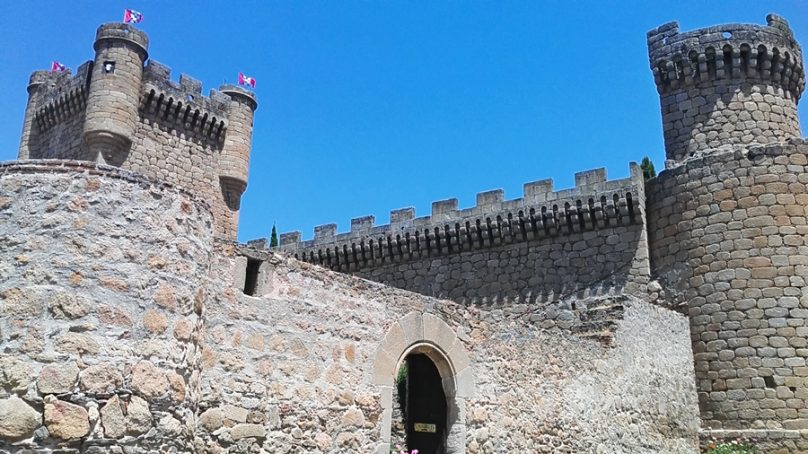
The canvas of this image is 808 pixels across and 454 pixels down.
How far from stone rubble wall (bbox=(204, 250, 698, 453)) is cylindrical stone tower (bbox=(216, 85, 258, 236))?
12.7 meters

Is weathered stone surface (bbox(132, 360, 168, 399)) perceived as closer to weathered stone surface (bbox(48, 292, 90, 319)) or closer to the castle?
the castle

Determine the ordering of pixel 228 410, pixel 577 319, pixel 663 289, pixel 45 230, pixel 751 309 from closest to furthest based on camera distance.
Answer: pixel 45 230 < pixel 228 410 < pixel 577 319 < pixel 751 309 < pixel 663 289

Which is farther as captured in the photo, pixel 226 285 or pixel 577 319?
pixel 577 319

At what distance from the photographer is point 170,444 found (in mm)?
3973

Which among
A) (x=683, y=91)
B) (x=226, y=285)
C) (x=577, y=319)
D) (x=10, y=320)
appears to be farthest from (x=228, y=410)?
(x=683, y=91)

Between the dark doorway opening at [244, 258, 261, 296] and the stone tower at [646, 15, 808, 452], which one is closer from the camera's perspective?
the dark doorway opening at [244, 258, 261, 296]

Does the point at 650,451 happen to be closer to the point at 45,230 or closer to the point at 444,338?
the point at 444,338

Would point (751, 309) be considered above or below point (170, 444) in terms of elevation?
above

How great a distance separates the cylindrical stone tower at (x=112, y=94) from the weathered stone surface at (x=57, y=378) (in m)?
14.6

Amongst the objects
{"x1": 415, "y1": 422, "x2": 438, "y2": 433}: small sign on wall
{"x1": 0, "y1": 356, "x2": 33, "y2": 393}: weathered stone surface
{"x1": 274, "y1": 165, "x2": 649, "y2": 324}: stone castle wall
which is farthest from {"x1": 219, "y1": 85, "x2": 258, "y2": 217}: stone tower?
{"x1": 0, "y1": 356, "x2": 33, "y2": 393}: weathered stone surface

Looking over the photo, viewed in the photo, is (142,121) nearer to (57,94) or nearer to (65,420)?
(57,94)

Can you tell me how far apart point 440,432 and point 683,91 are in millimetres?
11546

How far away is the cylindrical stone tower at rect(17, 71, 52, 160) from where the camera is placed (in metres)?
19.8

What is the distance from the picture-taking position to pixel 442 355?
7.18 metres
